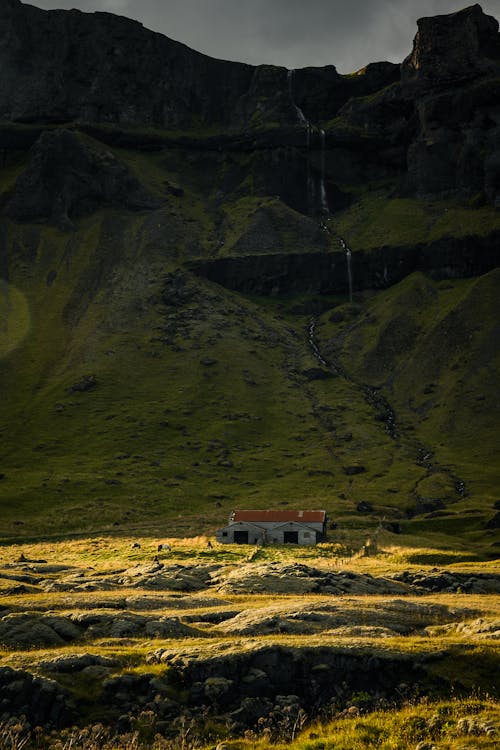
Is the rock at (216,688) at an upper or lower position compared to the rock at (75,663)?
lower

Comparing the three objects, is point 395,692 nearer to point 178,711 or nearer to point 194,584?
point 178,711

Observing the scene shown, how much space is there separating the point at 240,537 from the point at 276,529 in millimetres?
4715

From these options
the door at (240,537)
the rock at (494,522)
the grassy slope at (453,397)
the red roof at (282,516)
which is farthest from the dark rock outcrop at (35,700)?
the grassy slope at (453,397)

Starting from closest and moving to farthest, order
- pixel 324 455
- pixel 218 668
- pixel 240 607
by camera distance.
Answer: pixel 218 668 < pixel 240 607 < pixel 324 455

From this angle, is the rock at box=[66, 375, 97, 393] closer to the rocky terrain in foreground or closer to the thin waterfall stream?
the thin waterfall stream

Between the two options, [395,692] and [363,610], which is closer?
[395,692]

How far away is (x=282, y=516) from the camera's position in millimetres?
98188

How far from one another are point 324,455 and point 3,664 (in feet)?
439

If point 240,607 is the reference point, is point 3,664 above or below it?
above

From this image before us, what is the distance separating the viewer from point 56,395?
181 meters

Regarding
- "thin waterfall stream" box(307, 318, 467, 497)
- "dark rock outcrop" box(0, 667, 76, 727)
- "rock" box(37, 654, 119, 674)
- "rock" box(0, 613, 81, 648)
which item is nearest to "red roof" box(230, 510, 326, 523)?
"thin waterfall stream" box(307, 318, 467, 497)

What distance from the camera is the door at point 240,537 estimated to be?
313 feet

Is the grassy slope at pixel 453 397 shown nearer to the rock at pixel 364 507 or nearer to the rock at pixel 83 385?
the rock at pixel 364 507

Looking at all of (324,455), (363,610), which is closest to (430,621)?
(363,610)
